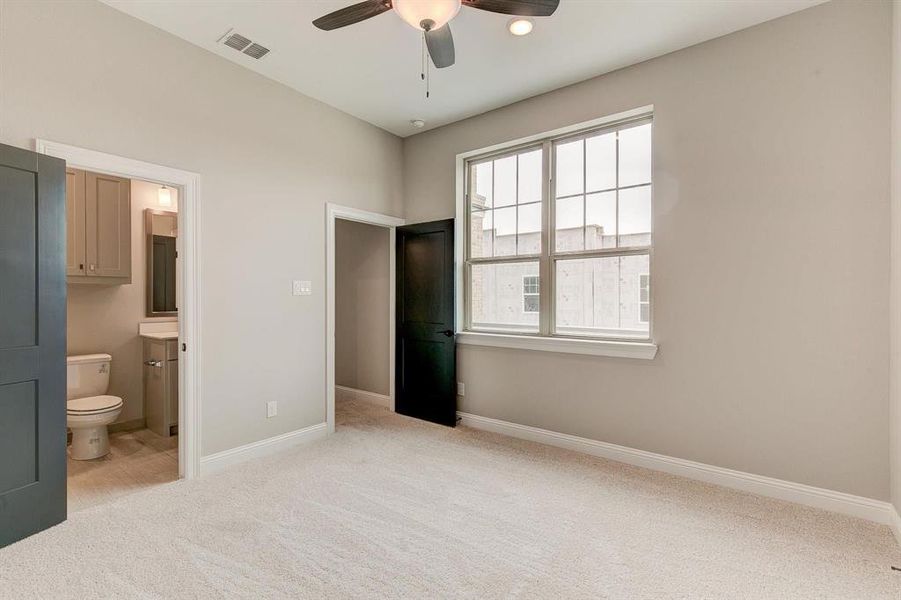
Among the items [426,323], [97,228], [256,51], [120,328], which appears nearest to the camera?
[256,51]

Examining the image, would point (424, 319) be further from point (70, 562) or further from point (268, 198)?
point (70, 562)

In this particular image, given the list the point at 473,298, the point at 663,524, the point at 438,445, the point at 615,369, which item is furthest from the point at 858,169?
the point at 438,445

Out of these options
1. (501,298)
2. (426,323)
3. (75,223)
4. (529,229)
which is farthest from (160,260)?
(529,229)

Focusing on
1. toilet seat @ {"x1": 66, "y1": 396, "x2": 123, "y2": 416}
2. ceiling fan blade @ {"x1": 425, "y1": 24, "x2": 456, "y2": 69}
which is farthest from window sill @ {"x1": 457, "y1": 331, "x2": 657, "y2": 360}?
toilet seat @ {"x1": 66, "y1": 396, "x2": 123, "y2": 416}

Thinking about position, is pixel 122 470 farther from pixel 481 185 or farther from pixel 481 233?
pixel 481 185

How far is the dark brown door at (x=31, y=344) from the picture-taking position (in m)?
2.16

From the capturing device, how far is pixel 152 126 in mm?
2812

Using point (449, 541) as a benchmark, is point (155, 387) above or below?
above

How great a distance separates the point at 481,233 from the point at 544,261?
2.65 feet

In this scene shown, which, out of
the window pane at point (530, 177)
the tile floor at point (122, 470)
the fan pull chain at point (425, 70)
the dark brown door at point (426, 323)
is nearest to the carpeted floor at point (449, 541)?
the tile floor at point (122, 470)

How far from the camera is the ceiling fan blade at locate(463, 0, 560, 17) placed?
189cm

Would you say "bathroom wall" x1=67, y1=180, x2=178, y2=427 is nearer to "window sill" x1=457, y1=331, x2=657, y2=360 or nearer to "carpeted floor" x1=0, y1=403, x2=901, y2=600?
"carpeted floor" x1=0, y1=403, x2=901, y2=600

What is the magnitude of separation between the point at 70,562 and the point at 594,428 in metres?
3.35

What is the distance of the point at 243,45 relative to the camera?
301cm
